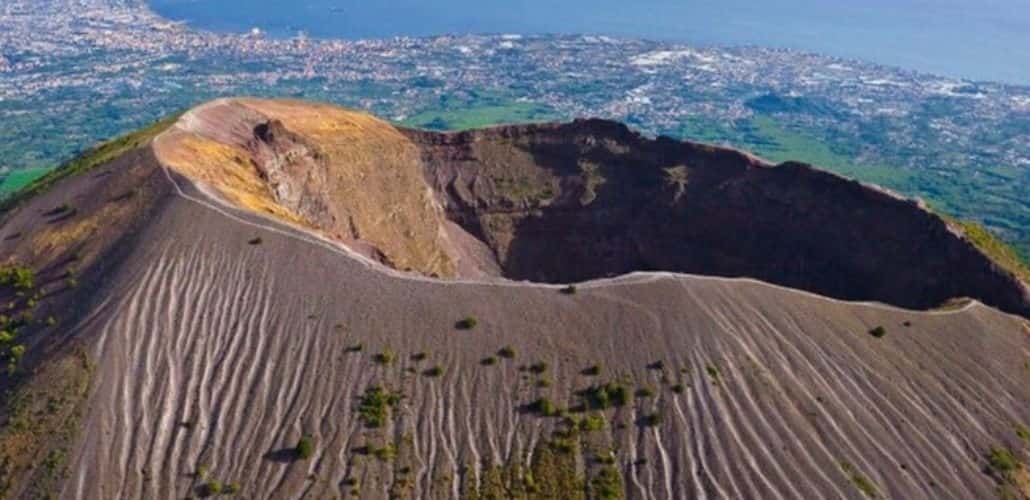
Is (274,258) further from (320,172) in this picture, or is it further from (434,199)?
(434,199)

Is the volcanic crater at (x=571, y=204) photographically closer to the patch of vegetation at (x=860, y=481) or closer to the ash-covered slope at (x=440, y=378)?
the ash-covered slope at (x=440, y=378)

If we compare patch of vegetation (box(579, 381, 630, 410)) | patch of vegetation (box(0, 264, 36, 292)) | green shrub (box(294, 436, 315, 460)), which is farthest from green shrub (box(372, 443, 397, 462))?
patch of vegetation (box(0, 264, 36, 292))

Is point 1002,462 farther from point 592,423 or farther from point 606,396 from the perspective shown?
point 592,423

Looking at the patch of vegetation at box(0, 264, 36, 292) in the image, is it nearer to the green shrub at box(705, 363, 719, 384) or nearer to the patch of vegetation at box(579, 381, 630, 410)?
the patch of vegetation at box(579, 381, 630, 410)

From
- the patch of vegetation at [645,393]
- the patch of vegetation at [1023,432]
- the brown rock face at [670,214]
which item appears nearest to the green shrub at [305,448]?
the patch of vegetation at [645,393]

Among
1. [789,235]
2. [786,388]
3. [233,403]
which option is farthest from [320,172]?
[786,388]
